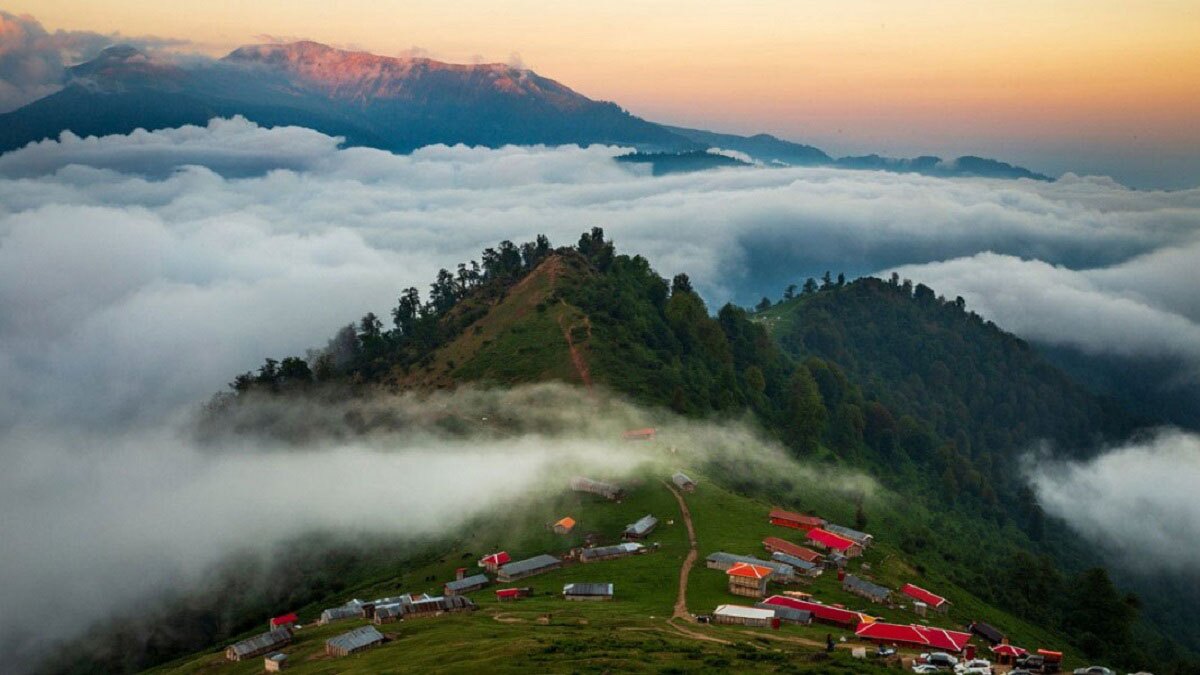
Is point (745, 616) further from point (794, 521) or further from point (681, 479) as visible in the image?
point (681, 479)

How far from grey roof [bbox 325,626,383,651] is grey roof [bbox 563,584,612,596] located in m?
19.0

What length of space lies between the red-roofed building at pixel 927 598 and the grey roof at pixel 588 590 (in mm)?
31049

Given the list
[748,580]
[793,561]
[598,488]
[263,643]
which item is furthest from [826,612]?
[263,643]

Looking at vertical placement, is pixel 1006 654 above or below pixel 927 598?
above

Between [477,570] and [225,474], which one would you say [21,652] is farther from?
[477,570]

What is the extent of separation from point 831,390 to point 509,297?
3002 inches

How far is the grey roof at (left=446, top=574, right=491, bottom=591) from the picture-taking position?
305 ft

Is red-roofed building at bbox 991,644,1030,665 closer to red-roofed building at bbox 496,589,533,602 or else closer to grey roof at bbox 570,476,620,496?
red-roofed building at bbox 496,589,533,602

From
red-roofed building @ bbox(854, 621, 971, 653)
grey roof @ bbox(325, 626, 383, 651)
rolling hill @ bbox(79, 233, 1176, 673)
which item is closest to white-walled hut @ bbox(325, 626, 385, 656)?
grey roof @ bbox(325, 626, 383, 651)

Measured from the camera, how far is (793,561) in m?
91.0

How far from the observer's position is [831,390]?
198 m

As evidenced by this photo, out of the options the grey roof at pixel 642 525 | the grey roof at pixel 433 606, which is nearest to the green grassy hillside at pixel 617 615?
the grey roof at pixel 642 525

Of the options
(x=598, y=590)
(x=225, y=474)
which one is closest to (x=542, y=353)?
(x=225, y=474)

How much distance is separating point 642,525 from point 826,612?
3254 centimetres
